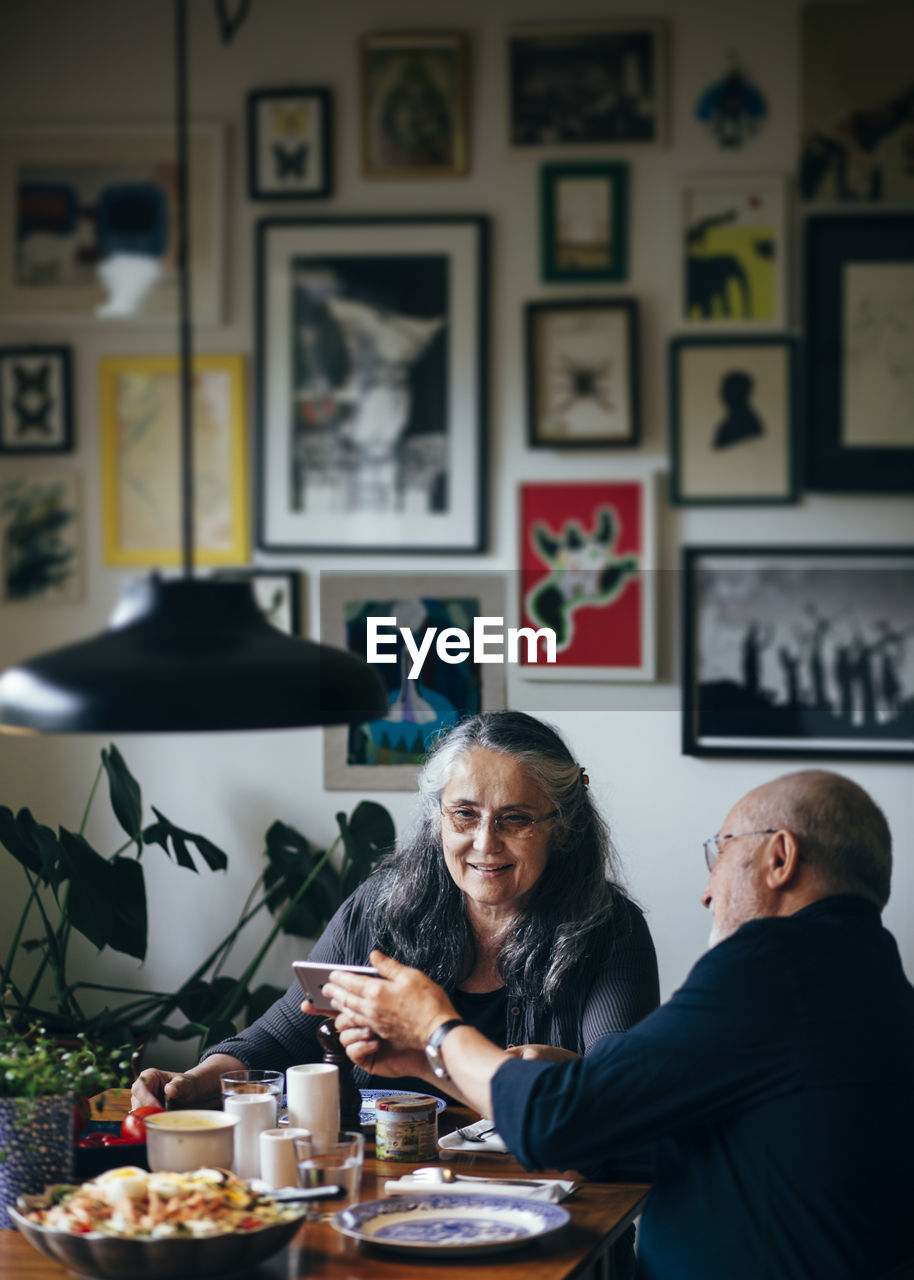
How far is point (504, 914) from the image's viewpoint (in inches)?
92.4

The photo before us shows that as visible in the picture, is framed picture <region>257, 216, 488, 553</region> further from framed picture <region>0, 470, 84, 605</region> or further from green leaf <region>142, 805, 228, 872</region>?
green leaf <region>142, 805, 228, 872</region>

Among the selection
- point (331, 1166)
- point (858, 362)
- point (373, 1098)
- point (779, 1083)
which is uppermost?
point (858, 362)

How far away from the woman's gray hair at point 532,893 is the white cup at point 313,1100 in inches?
18.9

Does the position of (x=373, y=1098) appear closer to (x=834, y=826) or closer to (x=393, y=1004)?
(x=393, y=1004)

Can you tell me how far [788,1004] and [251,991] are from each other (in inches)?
70.2

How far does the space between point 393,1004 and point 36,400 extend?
1.97 meters

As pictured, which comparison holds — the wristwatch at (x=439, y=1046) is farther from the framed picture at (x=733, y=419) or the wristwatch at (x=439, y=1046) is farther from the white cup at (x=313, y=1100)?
the framed picture at (x=733, y=419)

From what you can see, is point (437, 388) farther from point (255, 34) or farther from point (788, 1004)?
point (788, 1004)

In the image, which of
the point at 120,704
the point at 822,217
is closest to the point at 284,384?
the point at 822,217

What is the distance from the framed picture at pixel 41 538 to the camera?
10.8ft

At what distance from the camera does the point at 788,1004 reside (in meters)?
1.61

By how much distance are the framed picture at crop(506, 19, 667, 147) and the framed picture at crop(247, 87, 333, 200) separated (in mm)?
416

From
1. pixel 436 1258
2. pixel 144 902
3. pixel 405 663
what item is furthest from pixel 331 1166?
pixel 405 663

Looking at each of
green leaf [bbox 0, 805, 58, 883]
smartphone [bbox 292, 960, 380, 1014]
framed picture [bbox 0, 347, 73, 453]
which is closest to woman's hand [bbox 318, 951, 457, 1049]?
smartphone [bbox 292, 960, 380, 1014]
